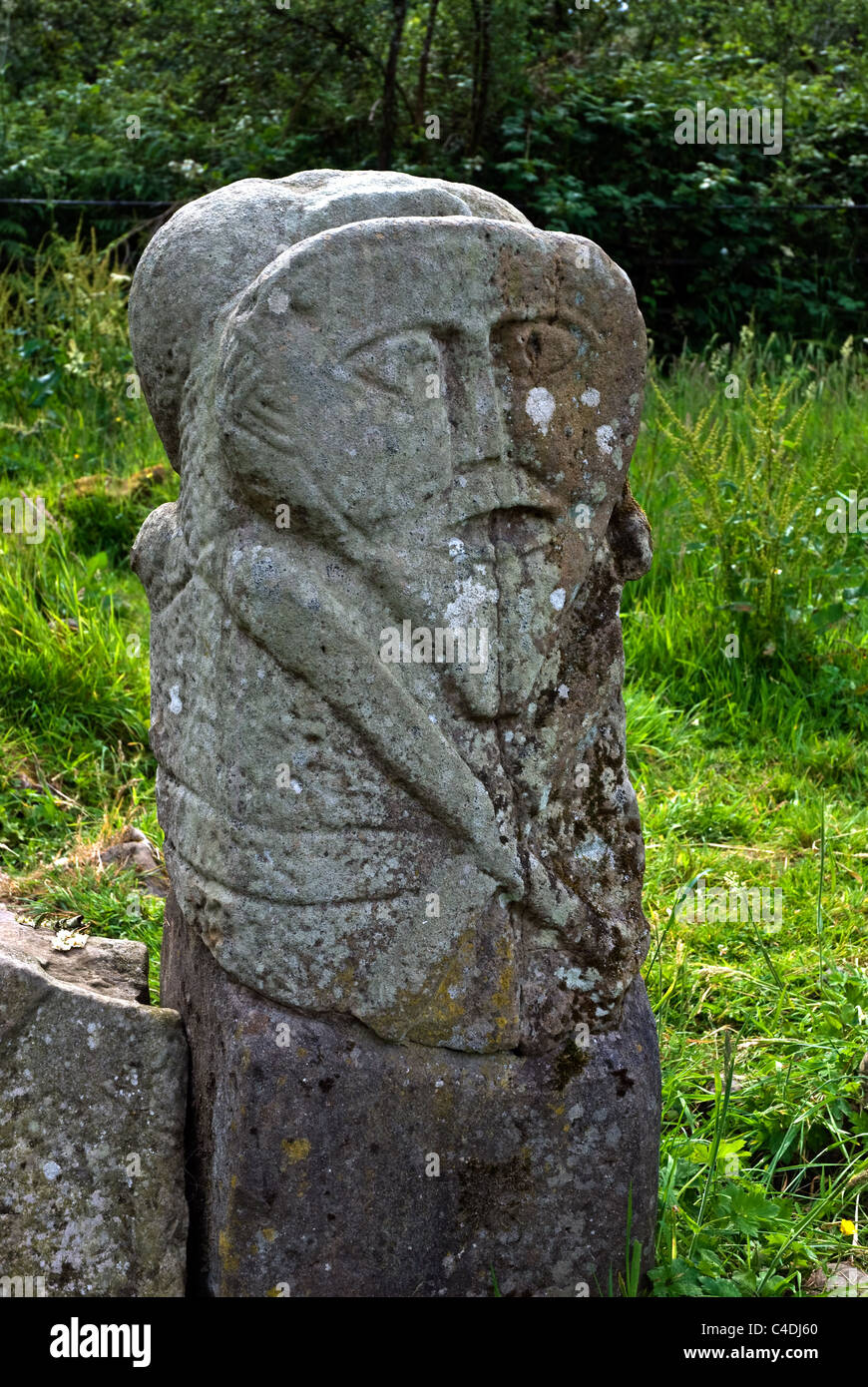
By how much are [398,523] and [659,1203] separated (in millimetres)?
1373

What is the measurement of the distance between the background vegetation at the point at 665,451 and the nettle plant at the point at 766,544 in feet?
0.05

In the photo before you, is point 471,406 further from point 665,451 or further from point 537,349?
point 665,451

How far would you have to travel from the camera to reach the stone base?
6.72ft

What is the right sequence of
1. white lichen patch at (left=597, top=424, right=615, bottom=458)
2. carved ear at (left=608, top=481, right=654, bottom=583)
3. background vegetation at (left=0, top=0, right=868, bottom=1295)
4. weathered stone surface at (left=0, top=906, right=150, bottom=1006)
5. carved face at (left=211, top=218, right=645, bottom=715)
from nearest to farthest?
carved face at (left=211, top=218, right=645, bottom=715), white lichen patch at (left=597, top=424, right=615, bottom=458), carved ear at (left=608, top=481, right=654, bottom=583), weathered stone surface at (left=0, top=906, right=150, bottom=1006), background vegetation at (left=0, top=0, right=868, bottom=1295)

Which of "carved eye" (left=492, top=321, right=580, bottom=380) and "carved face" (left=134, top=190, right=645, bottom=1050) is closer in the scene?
"carved face" (left=134, top=190, right=645, bottom=1050)

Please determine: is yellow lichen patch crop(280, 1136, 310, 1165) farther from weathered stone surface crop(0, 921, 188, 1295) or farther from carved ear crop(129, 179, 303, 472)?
carved ear crop(129, 179, 303, 472)

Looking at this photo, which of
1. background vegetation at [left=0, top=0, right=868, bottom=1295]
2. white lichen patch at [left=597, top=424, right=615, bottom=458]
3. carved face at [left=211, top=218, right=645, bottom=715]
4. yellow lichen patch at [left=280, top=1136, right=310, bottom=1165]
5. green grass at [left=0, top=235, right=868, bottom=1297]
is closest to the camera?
carved face at [left=211, top=218, right=645, bottom=715]

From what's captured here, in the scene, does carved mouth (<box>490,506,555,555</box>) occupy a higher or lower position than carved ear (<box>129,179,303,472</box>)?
lower

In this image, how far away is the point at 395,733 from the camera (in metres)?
2.02

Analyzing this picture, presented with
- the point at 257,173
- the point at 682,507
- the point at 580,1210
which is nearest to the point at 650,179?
the point at 257,173

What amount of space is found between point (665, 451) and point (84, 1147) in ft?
14.0

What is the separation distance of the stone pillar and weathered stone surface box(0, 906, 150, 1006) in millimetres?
328

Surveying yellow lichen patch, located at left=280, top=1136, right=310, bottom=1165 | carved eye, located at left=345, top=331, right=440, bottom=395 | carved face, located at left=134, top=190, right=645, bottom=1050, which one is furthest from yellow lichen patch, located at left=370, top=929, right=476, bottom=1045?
carved eye, located at left=345, top=331, right=440, bottom=395

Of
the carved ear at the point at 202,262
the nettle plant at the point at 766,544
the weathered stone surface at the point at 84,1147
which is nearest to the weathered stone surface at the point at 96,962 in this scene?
the weathered stone surface at the point at 84,1147
